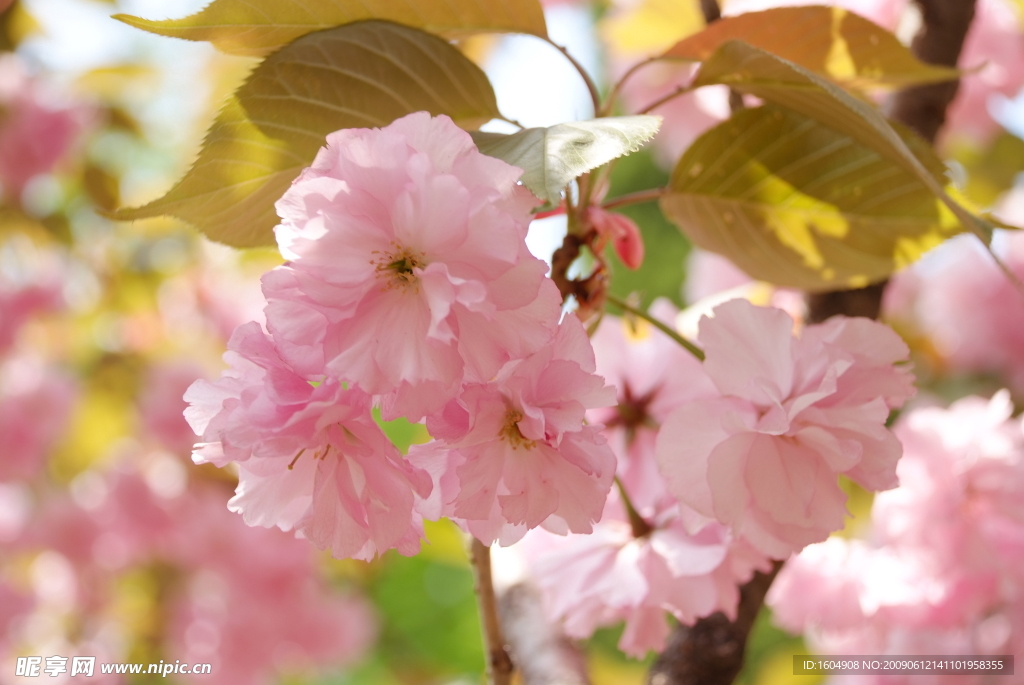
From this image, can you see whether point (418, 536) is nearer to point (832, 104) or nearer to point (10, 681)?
point (832, 104)

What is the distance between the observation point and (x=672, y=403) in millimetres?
486

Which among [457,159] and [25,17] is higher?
[457,159]

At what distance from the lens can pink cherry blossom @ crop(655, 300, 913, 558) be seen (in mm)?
341

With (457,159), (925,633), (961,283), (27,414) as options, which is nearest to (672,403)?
(457,159)

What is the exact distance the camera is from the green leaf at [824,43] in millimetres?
450

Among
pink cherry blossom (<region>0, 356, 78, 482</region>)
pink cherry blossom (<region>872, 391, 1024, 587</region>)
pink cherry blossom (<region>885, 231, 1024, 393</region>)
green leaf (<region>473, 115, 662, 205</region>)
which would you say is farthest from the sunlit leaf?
pink cherry blossom (<region>0, 356, 78, 482</region>)

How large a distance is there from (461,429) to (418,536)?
0.21 ft

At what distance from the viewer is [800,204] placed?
481 millimetres

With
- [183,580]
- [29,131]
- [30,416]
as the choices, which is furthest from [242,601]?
[29,131]

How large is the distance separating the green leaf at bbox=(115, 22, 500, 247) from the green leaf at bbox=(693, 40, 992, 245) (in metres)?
0.13

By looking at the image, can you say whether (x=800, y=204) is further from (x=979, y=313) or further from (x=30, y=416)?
(x=30, y=416)

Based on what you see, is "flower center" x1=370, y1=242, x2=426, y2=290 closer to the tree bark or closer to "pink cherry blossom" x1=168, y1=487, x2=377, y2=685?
the tree bark

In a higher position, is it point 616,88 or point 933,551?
point 616,88

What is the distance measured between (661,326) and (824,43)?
194 millimetres
